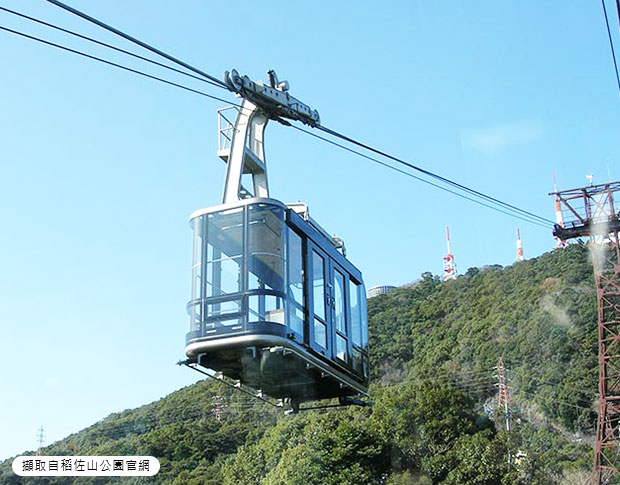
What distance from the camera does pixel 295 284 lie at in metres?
9.59

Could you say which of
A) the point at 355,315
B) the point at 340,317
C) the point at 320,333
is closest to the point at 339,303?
the point at 340,317

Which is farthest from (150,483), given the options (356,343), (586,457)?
(356,343)

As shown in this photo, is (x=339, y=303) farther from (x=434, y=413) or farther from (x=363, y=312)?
(x=434, y=413)

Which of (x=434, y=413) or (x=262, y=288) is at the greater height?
(x=434, y=413)

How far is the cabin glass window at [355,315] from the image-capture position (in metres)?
11.3

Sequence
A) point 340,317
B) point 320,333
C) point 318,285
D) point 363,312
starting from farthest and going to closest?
point 363,312 < point 340,317 < point 318,285 < point 320,333

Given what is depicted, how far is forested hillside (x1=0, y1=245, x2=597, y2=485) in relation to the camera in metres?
31.7

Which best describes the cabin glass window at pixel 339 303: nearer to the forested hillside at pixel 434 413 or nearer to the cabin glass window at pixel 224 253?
the cabin glass window at pixel 224 253

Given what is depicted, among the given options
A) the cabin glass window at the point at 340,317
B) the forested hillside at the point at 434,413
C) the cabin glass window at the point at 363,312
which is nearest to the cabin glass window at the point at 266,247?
the cabin glass window at the point at 340,317

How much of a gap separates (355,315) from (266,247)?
2503 mm

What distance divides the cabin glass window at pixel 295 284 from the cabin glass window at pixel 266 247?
0.16m

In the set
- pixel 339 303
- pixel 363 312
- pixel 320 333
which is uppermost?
pixel 363 312

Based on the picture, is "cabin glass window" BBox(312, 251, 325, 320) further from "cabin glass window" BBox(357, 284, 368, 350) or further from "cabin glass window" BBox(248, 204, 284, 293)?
"cabin glass window" BBox(357, 284, 368, 350)

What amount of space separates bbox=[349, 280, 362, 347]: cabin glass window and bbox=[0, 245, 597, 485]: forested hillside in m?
20.1
